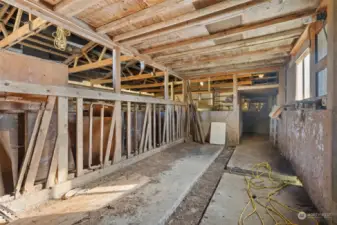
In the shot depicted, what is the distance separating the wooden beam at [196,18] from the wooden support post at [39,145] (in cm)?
167

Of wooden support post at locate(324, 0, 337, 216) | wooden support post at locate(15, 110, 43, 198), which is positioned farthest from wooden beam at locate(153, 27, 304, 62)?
wooden support post at locate(15, 110, 43, 198)

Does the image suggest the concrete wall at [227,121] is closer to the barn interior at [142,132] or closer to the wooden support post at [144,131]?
the barn interior at [142,132]

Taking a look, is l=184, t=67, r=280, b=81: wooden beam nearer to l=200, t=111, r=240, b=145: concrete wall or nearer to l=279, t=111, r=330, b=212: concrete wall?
l=200, t=111, r=240, b=145: concrete wall

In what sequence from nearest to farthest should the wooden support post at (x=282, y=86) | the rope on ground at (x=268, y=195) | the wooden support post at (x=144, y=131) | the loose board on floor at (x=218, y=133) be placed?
the rope on ground at (x=268, y=195)
the wooden support post at (x=144, y=131)
the wooden support post at (x=282, y=86)
the loose board on floor at (x=218, y=133)

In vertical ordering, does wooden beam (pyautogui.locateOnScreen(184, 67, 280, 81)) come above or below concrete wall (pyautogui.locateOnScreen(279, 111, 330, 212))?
above

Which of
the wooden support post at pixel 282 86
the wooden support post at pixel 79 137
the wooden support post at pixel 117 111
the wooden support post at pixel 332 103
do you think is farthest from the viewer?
the wooden support post at pixel 282 86

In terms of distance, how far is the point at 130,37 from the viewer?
2.86m

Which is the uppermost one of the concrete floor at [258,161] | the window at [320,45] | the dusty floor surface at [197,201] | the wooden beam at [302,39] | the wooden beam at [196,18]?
the wooden beam at [196,18]

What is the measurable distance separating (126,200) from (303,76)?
→ 12.0 feet

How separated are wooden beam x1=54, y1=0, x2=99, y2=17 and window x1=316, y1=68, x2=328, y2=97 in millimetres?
2925

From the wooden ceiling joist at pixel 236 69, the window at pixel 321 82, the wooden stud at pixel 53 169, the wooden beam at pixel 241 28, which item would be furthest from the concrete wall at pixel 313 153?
the wooden stud at pixel 53 169

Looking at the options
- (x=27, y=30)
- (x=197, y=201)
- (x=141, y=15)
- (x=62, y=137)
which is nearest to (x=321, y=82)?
(x=197, y=201)

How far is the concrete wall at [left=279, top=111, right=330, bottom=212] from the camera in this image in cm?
163

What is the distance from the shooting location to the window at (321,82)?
6.15 ft
